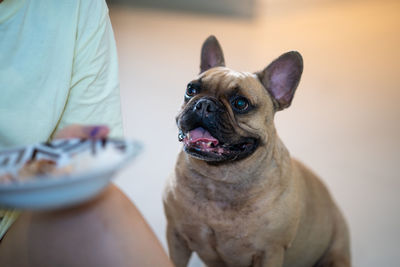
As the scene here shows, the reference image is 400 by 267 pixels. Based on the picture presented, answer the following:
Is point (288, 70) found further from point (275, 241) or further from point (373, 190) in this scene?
point (373, 190)

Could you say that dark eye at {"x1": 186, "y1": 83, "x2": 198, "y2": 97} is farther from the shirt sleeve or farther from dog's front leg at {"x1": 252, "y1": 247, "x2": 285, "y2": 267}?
dog's front leg at {"x1": 252, "y1": 247, "x2": 285, "y2": 267}

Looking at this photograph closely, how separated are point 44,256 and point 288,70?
796 millimetres

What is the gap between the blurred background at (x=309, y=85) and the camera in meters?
2.12

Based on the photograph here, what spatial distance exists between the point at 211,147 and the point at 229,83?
0.19 meters

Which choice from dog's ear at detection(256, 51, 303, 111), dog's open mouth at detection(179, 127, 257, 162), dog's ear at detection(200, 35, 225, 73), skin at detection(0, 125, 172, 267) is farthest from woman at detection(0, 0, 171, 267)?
dog's ear at detection(256, 51, 303, 111)

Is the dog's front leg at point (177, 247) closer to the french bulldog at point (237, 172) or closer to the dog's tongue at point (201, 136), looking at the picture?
the french bulldog at point (237, 172)

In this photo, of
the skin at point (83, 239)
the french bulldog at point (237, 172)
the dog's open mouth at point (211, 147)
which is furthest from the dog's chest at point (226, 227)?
the skin at point (83, 239)

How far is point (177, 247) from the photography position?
1387 mm

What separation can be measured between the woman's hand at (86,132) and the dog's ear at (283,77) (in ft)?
2.13

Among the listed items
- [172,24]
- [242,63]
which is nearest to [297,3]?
[172,24]

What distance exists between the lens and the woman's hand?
711 millimetres

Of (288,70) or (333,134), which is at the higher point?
(288,70)

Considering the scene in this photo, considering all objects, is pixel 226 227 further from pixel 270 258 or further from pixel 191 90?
pixel 191 90

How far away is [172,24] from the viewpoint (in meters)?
4.55
